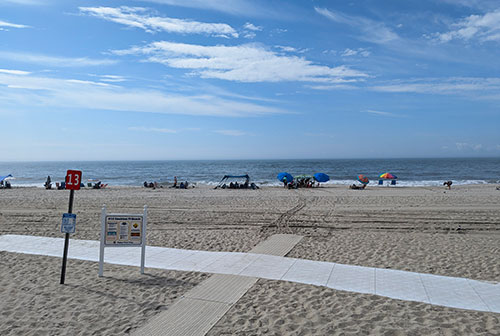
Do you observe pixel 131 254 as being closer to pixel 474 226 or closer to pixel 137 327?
pixel 137 327

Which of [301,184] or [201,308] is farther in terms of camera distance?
[301,184]

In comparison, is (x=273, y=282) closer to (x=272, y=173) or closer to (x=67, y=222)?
(x=67, y=222)

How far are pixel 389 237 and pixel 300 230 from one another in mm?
2708

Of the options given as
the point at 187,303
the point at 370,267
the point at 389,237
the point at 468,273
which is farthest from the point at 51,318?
the point at 389,237

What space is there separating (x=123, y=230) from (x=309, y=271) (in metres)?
3.67

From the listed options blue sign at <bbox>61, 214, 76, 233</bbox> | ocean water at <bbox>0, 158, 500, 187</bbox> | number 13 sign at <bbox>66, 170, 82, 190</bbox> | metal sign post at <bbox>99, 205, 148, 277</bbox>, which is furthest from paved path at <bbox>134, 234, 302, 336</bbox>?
ocean water at <bbox>0, 158, 500, 187</bbox>

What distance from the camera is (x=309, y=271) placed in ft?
22.4

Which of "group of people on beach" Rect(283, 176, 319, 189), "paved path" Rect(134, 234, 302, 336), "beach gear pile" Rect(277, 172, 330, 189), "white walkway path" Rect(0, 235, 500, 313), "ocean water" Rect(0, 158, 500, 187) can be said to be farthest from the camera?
"ocean water" Rect(0, 158, 500, 187)

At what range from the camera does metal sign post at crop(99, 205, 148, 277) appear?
21.3 ft

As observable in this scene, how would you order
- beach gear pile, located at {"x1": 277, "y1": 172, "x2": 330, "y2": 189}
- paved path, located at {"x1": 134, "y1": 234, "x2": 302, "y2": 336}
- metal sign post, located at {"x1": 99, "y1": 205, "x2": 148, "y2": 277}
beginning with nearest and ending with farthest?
1. paved path, located at {"x1": 134, "y1": 234, "x2": 302, "y2": 336}
2. metal sign post, located at {"x1": 99, "y1": 205, "x2": 148, "y2": 277}
3. beach gear pile, located at {"x1": 277, "y1": 172, "x2": 330, "y2": 189}

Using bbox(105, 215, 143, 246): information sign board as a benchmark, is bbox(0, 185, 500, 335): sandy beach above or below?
below

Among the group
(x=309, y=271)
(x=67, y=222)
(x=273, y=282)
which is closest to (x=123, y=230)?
(x=67, y=222)

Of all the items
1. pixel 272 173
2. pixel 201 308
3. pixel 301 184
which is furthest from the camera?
pixel 272 173

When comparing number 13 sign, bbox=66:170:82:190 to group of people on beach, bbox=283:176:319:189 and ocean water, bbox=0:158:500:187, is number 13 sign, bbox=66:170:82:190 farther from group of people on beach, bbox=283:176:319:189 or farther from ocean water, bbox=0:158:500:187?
ocean water, bbox=0:158:500:187
